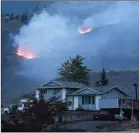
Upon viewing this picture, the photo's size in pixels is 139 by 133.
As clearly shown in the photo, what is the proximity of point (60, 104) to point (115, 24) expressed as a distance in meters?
2.35

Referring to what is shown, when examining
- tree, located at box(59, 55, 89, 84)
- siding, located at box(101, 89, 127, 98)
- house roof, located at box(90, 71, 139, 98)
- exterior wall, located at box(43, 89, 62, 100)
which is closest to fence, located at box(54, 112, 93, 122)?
exterior wall, located at box(43, 89, 62, 100)

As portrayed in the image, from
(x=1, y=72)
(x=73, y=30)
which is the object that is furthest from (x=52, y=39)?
(x=1, y=72)

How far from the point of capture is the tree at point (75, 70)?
14609 millimetres

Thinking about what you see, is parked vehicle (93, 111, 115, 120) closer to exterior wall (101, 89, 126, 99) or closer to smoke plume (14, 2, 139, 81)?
exterior wall (101, 89, 126, 99)

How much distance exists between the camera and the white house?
48.0 feet

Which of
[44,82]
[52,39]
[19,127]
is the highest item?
[52,39]

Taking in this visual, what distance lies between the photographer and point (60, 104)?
1466cm

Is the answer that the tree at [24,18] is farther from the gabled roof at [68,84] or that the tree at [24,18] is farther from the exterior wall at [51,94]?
the exterior wall at [51,94]

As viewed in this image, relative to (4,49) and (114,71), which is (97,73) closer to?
A: (114,71)

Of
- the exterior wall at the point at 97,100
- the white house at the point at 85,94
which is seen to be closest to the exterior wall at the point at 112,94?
the white house at the point at 85,94

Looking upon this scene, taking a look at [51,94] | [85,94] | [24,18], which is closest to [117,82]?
[85,94]

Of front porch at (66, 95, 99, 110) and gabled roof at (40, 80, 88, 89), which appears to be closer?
front porch at (66, 95, 99, 110)

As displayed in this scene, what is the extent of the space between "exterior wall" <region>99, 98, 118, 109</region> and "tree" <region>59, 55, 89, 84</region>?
0.61 metres

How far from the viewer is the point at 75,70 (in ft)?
48.4
